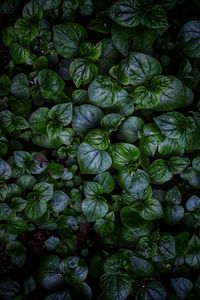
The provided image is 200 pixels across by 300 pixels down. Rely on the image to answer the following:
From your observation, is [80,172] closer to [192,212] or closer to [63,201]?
[63,201]

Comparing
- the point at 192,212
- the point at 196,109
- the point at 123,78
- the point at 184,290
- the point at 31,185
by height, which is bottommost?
the point at 184,290

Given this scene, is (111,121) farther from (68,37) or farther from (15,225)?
(15,225)

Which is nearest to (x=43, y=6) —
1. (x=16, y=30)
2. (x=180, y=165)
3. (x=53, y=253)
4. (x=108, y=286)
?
(x=16, y=30)

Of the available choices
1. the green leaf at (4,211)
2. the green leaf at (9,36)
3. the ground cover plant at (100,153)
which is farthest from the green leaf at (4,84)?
the green leaf at (4,211)

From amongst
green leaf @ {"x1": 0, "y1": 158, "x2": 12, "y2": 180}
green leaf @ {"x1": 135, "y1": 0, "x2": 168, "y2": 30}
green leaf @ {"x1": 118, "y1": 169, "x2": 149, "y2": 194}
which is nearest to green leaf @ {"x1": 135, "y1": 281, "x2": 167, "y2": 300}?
green leaf @ {"x1": 118, "y1": 169, "x2": 149, "y2": 194}

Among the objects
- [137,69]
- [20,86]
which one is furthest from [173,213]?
[20,86]

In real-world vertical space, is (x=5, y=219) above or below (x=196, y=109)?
below
